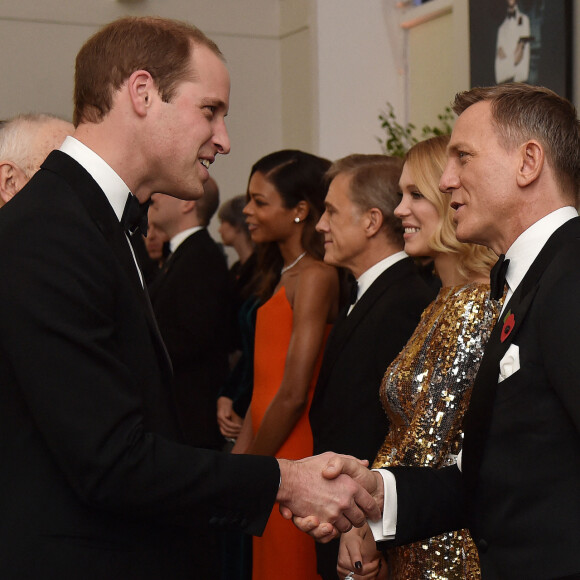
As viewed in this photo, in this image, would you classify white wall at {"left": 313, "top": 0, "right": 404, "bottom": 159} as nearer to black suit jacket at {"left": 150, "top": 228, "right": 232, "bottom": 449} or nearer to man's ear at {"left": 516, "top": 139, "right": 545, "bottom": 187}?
black suit jacket at {"left": 150, "top": 228, "right": 232, "bottom": 449}

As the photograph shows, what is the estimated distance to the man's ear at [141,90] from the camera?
6.19 ft

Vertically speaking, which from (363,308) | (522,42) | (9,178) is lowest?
(363,308)

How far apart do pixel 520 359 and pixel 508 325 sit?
0.28 ft

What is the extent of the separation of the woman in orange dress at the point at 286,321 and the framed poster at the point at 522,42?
1893 mm

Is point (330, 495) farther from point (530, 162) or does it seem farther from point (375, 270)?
point (375, 270)

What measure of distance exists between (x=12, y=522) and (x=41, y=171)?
67 cm

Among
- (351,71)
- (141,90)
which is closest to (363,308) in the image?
(141,90)

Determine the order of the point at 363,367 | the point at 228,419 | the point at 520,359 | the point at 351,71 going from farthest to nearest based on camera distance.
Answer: the point at 351,71
the point at 228,419
the point at 363,367
the point at 520,359

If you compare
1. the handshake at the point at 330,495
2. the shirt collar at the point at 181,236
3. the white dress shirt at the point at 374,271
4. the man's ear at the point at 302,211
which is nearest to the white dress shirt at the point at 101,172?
the handshake at the point at 330,495

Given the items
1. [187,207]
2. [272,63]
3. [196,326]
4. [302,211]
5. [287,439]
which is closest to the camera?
[287,439]

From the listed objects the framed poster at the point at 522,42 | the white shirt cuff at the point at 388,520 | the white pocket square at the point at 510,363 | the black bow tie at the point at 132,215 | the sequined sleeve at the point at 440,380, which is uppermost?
the framed poster at the point at 522,42

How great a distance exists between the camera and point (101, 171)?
6.03ft

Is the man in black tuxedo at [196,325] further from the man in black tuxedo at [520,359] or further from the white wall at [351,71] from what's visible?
the white wall at [351,71]

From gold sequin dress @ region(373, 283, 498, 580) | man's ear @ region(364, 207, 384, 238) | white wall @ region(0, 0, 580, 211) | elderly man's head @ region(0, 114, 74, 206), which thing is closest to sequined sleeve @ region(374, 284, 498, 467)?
gold sequin dress @ region(373, 283, 498, 580)
